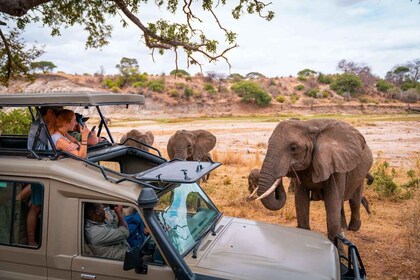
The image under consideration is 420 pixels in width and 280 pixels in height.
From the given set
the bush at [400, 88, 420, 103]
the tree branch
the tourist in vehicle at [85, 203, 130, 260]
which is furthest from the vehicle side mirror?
the bush at [400, 88, 420, 103]

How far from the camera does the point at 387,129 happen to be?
3284 cm

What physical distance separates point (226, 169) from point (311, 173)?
32.4 feet

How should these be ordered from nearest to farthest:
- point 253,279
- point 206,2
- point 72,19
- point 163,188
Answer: point 253,279, point 163,188, point 206,2, point 72,19

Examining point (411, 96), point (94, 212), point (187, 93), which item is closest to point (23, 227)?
point (94, 212)

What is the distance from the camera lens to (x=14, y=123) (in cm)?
1134

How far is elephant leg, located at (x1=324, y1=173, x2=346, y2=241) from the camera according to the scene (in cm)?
613

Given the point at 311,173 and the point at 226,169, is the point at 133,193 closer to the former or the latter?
the point at 311,173

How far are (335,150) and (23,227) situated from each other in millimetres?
4402

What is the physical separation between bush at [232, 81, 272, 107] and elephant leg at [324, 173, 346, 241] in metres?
49.2

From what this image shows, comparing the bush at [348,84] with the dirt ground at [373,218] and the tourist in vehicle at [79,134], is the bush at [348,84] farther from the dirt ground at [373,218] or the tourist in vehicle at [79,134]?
the tourist in vehicle at [79,134]

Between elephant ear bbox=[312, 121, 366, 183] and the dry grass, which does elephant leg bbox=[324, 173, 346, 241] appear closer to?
elephant ear bbox=[312, 121, 366, 183]

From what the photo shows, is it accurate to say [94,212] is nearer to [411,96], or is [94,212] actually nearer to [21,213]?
[21,213]

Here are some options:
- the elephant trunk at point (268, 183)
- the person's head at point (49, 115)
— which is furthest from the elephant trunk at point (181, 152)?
the person's head at point (49, 115)

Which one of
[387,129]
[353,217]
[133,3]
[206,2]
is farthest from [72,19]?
[387,129]
